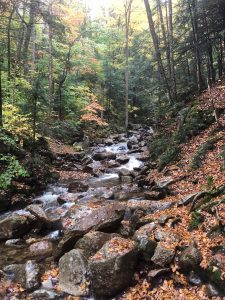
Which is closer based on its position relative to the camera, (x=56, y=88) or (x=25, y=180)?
(x=25, y=180)

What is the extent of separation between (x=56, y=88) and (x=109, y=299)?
23198mm

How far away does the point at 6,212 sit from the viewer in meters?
10.8

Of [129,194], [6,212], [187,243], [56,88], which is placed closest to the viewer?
[187,243]

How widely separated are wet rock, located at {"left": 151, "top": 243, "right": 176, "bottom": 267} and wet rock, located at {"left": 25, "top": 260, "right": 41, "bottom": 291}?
2557mm

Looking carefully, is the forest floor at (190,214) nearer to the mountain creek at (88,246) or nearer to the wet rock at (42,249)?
the mountain creek at (88,246)

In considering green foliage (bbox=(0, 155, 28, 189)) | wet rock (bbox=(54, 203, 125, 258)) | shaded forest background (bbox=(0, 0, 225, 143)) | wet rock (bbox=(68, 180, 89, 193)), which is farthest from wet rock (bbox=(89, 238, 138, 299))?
shaded forest background (bbox=(0, 0, 225, 143))

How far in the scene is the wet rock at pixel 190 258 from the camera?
18.6ft

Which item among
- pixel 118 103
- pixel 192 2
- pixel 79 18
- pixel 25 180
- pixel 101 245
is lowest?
pixel 101 245

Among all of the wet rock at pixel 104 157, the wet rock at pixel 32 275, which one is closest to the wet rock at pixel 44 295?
the wet rock at pixel 32 275

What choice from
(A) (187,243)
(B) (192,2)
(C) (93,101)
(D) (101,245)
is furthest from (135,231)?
(C) (93,101)

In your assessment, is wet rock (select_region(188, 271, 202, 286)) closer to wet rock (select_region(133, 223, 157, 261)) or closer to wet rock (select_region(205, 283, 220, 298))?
wet rock (select_region(205, 283, 220, 298))

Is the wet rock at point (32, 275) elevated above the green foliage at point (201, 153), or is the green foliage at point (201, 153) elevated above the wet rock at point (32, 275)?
the green foliage at point (201, 153)

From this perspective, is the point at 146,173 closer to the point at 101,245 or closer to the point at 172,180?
the point at 172,180

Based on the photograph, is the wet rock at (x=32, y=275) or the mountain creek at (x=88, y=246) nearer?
the mountain creek at (x=88, y=246)
